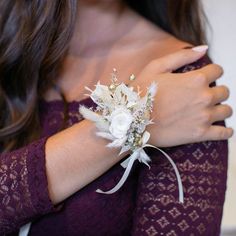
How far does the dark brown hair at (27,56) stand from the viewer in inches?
40.4

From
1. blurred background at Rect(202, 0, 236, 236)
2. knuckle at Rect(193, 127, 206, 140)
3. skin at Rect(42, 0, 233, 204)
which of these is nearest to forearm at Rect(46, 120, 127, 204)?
skin at Rect(42, 0, 233, 204)

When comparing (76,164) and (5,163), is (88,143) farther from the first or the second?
(5,163)

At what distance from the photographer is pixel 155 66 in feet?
3.01

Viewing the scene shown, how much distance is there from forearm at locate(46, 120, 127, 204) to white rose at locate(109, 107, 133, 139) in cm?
9

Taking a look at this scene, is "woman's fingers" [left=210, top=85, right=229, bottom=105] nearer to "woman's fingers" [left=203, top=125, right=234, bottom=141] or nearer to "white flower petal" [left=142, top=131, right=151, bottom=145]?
"woman's fingers" [left=203, top=125, right=234, bottom=141]

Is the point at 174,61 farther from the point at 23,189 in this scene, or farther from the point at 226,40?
the point at 226,40

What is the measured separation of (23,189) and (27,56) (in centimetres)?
34

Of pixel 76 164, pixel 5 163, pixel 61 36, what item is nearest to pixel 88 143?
pixel 76 164

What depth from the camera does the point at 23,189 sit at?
848mm

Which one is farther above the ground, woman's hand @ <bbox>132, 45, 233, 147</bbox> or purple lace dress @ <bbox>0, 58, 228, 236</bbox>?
woman's hand @ <bbox>132, 45, 233, 147</bbox>

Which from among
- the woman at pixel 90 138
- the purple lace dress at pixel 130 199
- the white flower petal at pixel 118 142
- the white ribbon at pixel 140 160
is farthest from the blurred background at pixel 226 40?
the white flower petal at pixel 118 142

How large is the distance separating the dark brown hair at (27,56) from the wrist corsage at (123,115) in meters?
0.28

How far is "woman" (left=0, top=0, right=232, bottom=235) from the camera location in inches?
34.1

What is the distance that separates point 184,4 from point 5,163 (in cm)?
57
